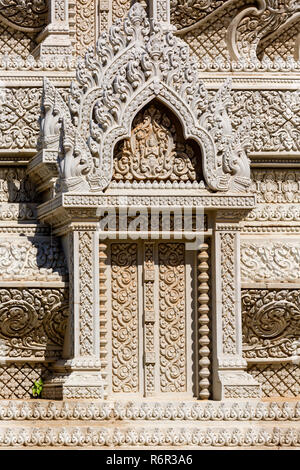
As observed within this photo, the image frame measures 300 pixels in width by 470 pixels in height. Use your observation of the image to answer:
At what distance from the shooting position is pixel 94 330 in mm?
16656

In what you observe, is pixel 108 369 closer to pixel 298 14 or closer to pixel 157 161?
pixel 157 161

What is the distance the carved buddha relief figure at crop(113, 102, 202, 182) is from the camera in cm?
1691

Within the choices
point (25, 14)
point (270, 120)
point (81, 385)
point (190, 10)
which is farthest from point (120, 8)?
point (81, 385)

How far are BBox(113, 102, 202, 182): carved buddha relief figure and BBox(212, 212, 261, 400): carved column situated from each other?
63 cm

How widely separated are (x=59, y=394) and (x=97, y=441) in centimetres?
222

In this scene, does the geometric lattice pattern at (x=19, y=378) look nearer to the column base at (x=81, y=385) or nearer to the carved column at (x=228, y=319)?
the column base at (x=81, y=385)

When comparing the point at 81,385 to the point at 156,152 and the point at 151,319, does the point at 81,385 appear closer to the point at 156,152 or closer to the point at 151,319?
the point at 151,319

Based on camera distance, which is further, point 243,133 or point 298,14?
point 298,14

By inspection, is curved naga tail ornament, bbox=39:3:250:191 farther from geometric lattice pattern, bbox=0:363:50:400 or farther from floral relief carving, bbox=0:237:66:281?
geometric lattice pattern, bbox=0:363:50:400

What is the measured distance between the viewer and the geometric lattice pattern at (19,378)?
17219 millimetres

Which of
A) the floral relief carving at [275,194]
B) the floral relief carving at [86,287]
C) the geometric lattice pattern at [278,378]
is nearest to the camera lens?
the floral relief carving at [86,287]

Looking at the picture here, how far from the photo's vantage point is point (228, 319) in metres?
16.9

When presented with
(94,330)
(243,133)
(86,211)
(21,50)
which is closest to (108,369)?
(94,330)

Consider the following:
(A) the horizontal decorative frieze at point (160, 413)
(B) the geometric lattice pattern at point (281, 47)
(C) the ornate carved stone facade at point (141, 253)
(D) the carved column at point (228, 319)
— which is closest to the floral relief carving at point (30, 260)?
(C) the ornate carved stone facade at point (141, 253)
